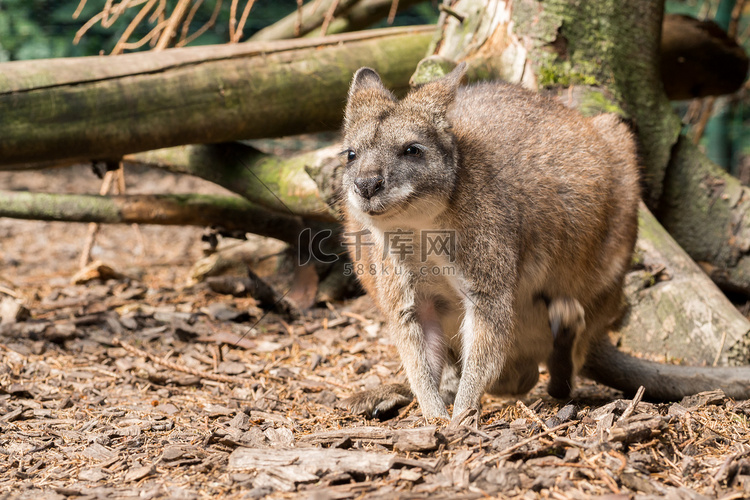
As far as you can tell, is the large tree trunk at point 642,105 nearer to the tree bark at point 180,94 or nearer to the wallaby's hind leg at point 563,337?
the tree bark at point 180,94

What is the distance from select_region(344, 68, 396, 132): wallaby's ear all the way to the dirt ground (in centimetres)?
166

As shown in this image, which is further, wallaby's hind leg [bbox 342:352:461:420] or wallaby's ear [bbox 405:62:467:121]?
wallaby's hind leg [bbox 342:352:461:420]

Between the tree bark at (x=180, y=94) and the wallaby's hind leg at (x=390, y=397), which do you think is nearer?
the wallaby's hind leg at (x=390, y=397)

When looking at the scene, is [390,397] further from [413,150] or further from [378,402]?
[413,150]

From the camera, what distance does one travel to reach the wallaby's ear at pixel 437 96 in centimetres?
359

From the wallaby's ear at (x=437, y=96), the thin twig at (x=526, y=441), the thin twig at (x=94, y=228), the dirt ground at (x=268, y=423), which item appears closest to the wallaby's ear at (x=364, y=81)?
the wallaby's ear at (x=437, y=96)

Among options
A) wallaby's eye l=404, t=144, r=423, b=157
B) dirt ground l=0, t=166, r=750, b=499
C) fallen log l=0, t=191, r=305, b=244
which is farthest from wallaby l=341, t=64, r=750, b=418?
fallen log l=0, t=191, r=305, b=244

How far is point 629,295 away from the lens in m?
4.81

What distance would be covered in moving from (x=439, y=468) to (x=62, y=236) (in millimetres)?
8016

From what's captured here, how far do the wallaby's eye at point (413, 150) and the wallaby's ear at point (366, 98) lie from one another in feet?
0.93

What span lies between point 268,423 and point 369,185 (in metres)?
1.35

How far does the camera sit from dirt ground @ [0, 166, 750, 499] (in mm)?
2584

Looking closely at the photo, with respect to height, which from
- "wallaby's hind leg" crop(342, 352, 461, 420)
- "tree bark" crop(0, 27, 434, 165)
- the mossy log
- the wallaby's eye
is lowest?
"wallaby's hind leg" crop(342, 352, 461, 420)

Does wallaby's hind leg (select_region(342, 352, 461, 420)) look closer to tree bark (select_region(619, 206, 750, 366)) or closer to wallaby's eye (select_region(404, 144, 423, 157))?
wallaby's eye (select_region(404, 144, 423, 157))
